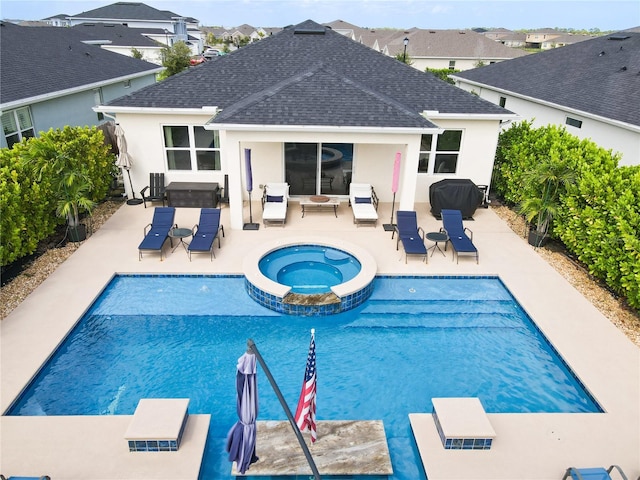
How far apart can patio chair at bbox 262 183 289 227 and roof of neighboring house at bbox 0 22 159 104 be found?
9.53 m

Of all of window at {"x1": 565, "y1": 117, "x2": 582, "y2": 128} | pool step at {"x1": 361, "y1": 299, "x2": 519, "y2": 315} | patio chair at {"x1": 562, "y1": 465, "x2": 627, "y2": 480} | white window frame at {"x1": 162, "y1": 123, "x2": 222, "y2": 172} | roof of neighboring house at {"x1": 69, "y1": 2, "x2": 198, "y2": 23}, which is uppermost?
roof of neighboring house at {"x1": 69, "y1": 2, "x2": 198, "y2": 23}

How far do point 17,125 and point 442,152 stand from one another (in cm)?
1645

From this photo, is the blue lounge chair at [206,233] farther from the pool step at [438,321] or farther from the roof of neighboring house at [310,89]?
the pool step at [438,321]

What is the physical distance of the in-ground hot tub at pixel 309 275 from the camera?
11.1 meters

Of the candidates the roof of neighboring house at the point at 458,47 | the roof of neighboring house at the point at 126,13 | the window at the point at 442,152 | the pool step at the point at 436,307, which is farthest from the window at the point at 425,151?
the roof of neighboring house at the point at 126,13

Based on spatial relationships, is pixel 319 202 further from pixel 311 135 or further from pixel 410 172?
pixel 410 172

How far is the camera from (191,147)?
17359 mm

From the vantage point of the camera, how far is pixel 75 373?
920cm

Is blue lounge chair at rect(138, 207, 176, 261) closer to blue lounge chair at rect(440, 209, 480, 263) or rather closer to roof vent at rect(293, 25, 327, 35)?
blue lounge chair at rect(440, 209, 480, 263)

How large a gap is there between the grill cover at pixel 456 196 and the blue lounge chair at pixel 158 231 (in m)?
9.17

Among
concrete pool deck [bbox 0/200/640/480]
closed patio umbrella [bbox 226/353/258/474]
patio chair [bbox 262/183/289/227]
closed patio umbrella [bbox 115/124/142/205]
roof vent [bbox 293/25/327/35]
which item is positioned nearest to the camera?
closed patio umbrella [bbox 226/353/258/474]

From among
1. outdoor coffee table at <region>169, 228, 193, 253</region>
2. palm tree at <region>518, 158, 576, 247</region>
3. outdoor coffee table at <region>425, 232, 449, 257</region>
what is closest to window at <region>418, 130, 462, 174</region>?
palm tree at <region>518, 158, 576, 247</region>

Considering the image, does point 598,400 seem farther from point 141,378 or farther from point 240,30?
point 240,30

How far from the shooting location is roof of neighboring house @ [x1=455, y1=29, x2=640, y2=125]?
19.4 m
